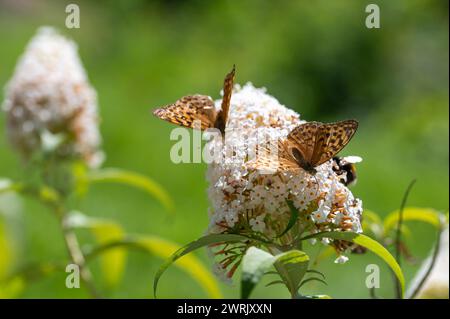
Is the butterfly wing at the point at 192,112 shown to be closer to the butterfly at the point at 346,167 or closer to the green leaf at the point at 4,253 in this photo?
the butterfly at the point at 346,167

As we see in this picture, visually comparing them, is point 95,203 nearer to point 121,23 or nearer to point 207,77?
point 207,77

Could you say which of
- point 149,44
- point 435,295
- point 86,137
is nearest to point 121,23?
point 149,44

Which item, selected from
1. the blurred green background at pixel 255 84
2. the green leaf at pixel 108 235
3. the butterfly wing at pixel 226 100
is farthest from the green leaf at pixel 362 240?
the blurred green background at pixel 255 84

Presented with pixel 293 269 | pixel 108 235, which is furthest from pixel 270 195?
pixel 108 235

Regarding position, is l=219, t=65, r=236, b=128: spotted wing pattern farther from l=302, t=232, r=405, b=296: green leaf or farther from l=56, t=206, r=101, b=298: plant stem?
l=56, t=206, r=101, b=298: plant stem

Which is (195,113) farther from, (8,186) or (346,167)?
(8,186)

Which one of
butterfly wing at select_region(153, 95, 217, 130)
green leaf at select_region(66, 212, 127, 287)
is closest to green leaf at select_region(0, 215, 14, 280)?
green leaf at select_region(66, 212, 127, 287)
